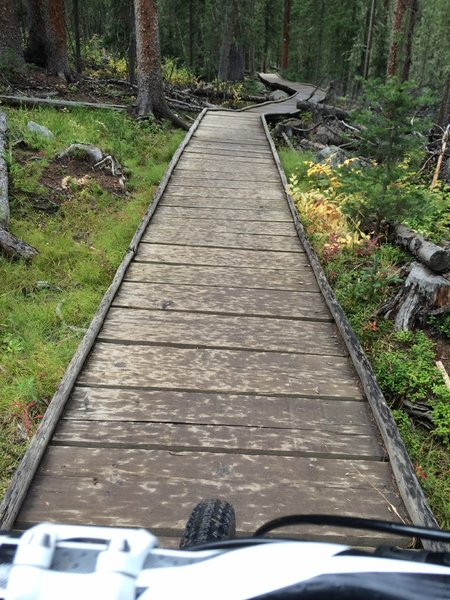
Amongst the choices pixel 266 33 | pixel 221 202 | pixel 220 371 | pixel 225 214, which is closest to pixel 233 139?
pixel 221 202

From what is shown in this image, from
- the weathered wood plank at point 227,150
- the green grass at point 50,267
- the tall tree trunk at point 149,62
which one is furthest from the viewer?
the tall tree trunk at point 149,62

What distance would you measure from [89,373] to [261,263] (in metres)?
2.60

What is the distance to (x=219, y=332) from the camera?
379cm

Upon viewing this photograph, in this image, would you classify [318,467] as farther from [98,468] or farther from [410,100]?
[410,100]

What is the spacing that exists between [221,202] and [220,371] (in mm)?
4436

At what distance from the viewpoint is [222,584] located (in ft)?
2.34

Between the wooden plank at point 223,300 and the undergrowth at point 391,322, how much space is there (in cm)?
52

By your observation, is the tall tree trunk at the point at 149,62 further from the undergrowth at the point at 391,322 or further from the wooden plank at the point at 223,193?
the undergrowth at the point at 391,322

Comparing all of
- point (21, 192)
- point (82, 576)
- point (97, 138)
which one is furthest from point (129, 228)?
point (82, 576)

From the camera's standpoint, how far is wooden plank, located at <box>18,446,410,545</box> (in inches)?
87.1

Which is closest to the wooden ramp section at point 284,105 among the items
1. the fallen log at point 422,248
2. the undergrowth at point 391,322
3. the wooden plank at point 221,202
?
the undergrowth at point 391,322

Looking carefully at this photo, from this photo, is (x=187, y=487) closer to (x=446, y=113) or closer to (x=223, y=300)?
(x=223, y=300)

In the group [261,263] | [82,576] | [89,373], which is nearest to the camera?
[82,576]

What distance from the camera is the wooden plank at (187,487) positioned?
2213 mm
